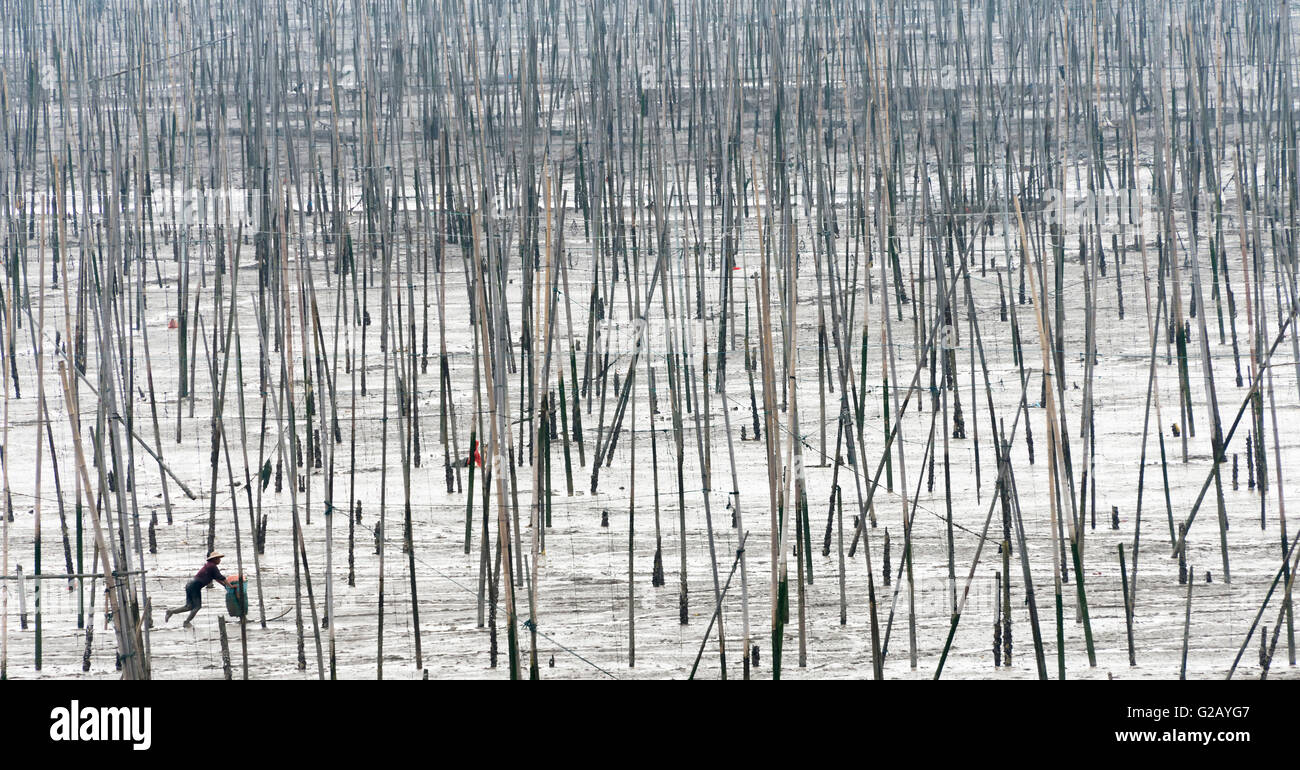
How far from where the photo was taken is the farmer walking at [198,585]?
2373 mm

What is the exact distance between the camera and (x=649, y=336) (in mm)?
3404

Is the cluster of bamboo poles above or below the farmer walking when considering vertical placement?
above

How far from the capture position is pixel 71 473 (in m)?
3.13

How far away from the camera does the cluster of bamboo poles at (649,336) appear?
89.5 inches

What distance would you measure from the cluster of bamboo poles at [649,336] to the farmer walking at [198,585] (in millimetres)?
113

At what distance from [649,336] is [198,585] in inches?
54.0

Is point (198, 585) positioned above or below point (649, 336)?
below

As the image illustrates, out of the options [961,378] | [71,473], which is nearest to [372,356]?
[71,473]

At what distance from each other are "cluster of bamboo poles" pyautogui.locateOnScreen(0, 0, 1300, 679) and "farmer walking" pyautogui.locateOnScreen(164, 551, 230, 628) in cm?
11

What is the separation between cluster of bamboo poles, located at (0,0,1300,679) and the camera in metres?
2.27

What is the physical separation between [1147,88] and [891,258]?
2528 mm

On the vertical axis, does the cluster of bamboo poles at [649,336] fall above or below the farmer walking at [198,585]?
above

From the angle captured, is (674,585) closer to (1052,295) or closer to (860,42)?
(1052,295)

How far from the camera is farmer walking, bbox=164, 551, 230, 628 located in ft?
7.79
